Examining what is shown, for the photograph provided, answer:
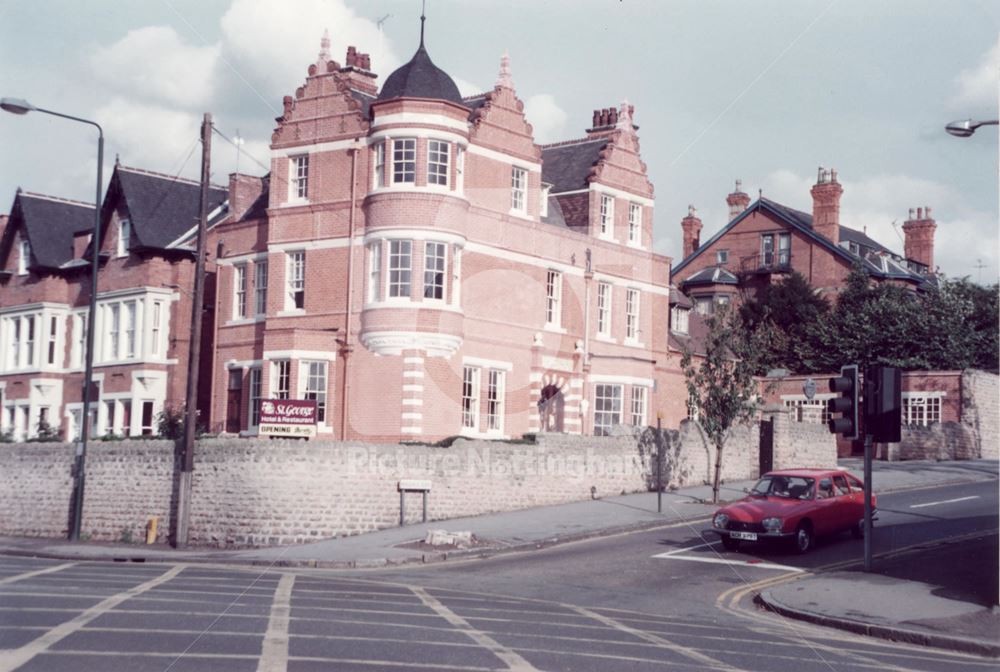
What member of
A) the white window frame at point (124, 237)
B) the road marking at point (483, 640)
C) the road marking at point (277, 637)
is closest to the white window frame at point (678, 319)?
the white window frame at point (124, 237)

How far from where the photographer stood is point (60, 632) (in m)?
11.5

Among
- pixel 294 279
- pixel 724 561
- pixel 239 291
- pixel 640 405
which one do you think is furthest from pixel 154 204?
pixel 724 561

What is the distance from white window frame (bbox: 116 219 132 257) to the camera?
43403 mm

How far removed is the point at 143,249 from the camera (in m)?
42.1

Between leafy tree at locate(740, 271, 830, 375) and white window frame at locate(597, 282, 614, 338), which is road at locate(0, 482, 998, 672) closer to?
white window frame at locate(597, 282, 614, 338)

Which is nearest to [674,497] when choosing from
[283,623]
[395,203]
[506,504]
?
[506,504]

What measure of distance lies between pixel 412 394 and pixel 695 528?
10.5 meters

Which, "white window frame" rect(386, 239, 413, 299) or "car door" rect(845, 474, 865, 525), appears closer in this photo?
"car door" rect(845, 474, 865, 525)

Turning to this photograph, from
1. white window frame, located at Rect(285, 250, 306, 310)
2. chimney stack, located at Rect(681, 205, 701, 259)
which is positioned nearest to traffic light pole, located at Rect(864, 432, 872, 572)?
white window frame, located at Rect(285, 250, 306, 310)

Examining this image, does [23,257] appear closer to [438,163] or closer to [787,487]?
[438,163]

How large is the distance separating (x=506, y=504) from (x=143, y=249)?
19.8m

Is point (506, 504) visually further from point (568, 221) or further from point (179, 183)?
point (179, 183)

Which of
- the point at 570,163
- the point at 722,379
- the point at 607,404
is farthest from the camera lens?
the point at 570,163

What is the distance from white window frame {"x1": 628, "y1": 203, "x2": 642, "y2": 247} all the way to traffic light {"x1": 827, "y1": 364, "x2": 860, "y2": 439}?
23.3 metres
